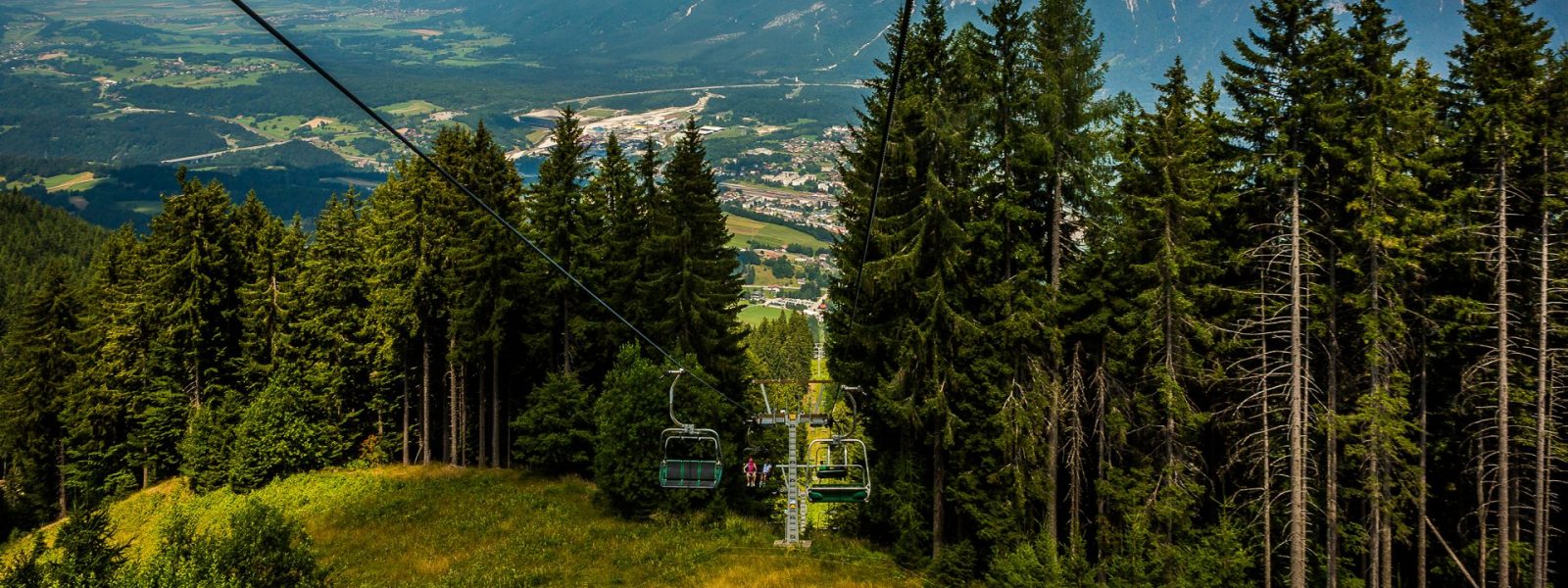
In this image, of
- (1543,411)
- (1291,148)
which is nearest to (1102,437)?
(1291,148)

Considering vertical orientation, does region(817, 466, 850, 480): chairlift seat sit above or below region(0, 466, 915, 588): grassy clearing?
above

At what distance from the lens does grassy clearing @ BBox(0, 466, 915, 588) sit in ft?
73.3

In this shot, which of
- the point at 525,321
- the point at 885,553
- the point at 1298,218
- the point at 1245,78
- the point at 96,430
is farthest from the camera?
the point at 96,430

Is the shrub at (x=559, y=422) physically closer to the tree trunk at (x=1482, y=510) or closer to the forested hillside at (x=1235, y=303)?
the forested hillside at (x=1235, y=303)

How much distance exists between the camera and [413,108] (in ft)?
554

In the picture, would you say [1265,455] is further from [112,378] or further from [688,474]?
[112,378]

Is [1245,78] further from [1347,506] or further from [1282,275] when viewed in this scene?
[1347,506]

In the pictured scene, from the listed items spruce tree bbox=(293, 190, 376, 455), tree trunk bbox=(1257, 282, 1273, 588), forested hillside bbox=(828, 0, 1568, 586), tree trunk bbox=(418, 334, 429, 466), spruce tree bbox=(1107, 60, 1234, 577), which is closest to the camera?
forested hillside bbox=(828, 0, 1568, 586)

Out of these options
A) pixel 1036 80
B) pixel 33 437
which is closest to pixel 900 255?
pixel 1036 80

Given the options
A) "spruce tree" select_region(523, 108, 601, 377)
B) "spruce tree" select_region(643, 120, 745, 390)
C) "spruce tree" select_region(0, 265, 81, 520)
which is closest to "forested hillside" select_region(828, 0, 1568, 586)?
"spruce tree" select_region(643, 120, 745, 390)

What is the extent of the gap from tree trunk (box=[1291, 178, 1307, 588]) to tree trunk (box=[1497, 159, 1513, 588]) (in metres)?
3.64

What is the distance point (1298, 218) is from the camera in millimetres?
18250

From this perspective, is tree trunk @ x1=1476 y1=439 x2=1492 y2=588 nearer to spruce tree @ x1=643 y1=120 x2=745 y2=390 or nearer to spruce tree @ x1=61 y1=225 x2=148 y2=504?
spruce tree @ x1=643 y1=120 x2=745 y2=390

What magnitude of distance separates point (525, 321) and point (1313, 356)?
27855 millimetres
